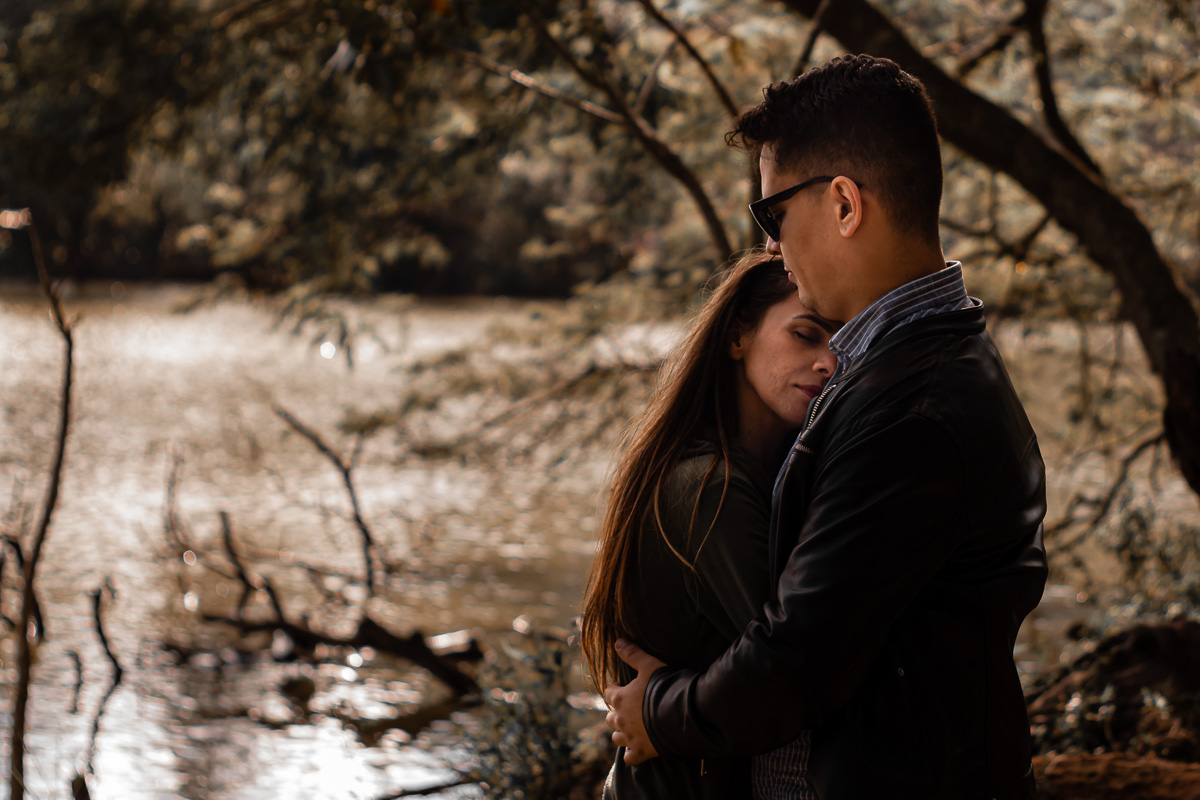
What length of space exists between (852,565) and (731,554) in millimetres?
261

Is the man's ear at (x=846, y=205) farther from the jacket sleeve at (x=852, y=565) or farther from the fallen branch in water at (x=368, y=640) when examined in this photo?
the fallen branch in water at (x=368, y=640)

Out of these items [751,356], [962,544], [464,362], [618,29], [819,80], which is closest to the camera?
[962,544]

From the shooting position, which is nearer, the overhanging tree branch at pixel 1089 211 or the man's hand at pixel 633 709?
the man's hand at pixel 633 709

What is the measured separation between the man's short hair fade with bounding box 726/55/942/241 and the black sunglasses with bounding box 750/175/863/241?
12 millimetres

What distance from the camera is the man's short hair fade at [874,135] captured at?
1.30 m

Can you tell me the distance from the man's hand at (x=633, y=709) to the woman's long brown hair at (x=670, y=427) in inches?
2.6

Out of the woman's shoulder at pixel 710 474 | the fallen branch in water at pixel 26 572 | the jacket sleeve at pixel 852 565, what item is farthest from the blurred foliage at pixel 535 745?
the jacket sleeve at pixel 852 565

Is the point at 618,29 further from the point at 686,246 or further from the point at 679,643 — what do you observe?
the point at 679,643

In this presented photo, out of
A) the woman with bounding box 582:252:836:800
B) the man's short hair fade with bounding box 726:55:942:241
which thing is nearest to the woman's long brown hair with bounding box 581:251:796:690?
the woman with bounding box 582:252:836:800

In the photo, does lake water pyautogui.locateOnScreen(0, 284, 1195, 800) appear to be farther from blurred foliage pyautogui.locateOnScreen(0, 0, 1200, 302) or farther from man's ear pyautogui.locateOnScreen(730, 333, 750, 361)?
man's ear pyautogui.locateOnScreen(730, 333, 750, 361)

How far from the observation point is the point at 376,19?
3223 millimetres

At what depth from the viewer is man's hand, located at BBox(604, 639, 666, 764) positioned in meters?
1.43

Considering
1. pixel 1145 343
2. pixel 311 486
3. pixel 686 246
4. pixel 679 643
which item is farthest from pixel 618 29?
pixel 311 486

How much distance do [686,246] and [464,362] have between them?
1436mm
